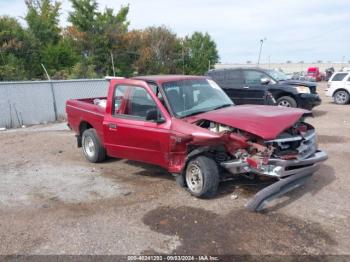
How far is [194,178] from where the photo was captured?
5480mm

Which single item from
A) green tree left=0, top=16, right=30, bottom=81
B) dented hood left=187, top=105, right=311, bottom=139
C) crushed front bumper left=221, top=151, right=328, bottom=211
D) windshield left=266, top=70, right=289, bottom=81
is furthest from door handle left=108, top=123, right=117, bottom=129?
green tree left=0, top=16, right=30, bottom=81

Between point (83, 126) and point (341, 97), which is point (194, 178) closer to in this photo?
point (83, 126)

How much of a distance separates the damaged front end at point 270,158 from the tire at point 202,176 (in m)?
0.22

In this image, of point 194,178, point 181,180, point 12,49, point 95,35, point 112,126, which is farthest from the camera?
point 95,35

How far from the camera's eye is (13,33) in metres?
27.1

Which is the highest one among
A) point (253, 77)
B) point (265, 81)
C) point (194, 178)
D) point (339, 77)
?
point (253, 77)

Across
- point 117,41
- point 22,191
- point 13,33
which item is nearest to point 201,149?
point 22,191

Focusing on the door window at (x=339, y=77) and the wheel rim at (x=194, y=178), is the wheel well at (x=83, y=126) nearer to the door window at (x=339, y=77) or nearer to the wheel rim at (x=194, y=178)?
the wheel rim at (x=194, y=178)

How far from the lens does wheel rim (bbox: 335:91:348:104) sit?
17.9m

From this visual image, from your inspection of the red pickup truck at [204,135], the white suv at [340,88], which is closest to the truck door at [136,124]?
the red pickup truck at [204,135]

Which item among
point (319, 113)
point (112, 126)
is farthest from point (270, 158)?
point (319, 113)

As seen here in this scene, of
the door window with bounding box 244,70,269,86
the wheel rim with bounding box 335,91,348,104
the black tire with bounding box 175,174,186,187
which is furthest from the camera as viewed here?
the wheel rim with bounding box 335,91,348,104

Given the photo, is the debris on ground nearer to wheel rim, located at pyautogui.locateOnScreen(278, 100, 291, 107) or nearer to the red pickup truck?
the red pickup truck

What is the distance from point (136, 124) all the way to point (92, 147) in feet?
6.21
